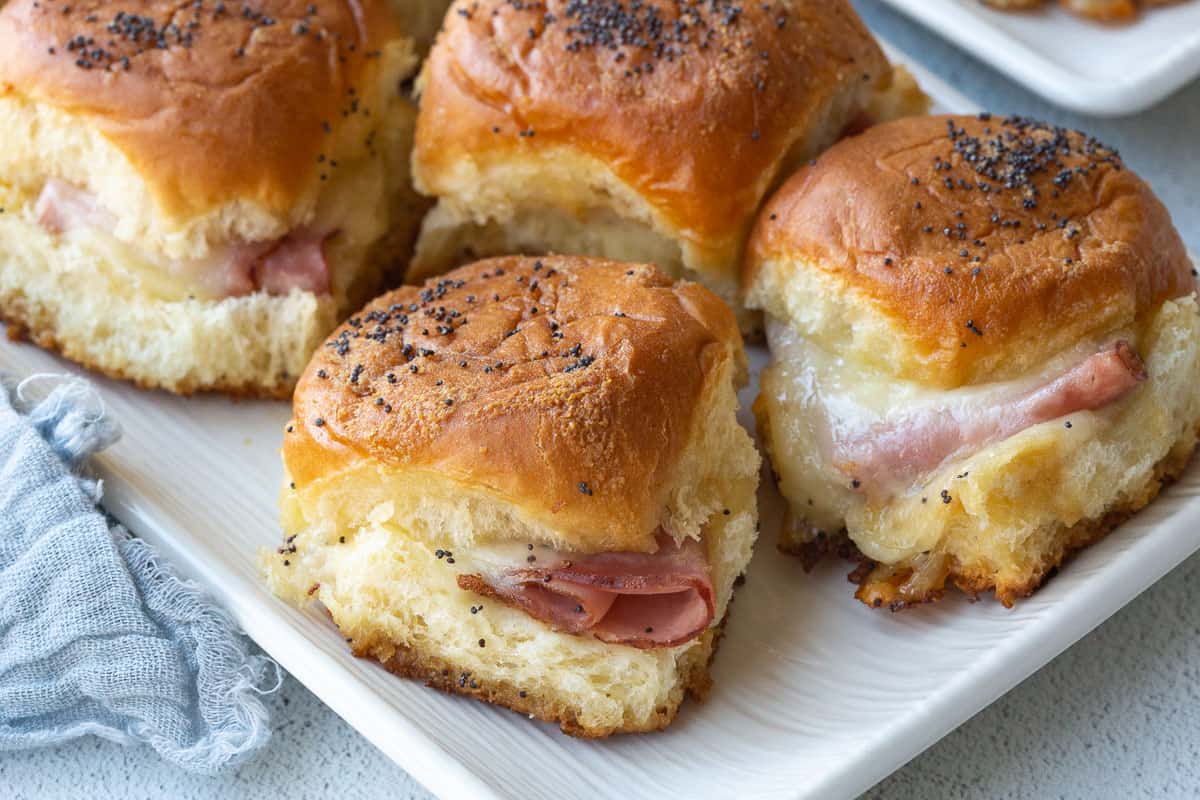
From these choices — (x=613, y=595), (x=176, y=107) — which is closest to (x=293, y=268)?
(x=176, y=107)

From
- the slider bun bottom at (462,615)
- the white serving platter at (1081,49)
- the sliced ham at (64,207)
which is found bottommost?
the slider bun bottom at (462,615)

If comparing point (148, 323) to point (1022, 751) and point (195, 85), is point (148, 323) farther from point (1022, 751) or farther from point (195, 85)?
point (1022, 751)

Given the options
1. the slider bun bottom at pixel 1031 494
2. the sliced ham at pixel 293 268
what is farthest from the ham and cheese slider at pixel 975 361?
the sliced ham at pixel 293 268

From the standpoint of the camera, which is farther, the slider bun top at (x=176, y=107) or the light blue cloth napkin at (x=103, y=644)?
the slider bun top at (x=176, y=107)

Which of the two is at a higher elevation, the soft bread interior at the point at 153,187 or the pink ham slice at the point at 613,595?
the soft bread interior at the point at 153,187

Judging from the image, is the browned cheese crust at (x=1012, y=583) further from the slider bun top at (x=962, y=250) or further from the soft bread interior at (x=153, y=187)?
the soft bread interior at (x=153, y=187)

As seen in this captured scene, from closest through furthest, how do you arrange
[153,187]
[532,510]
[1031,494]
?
[532,510], [1031,494], [153,187]
